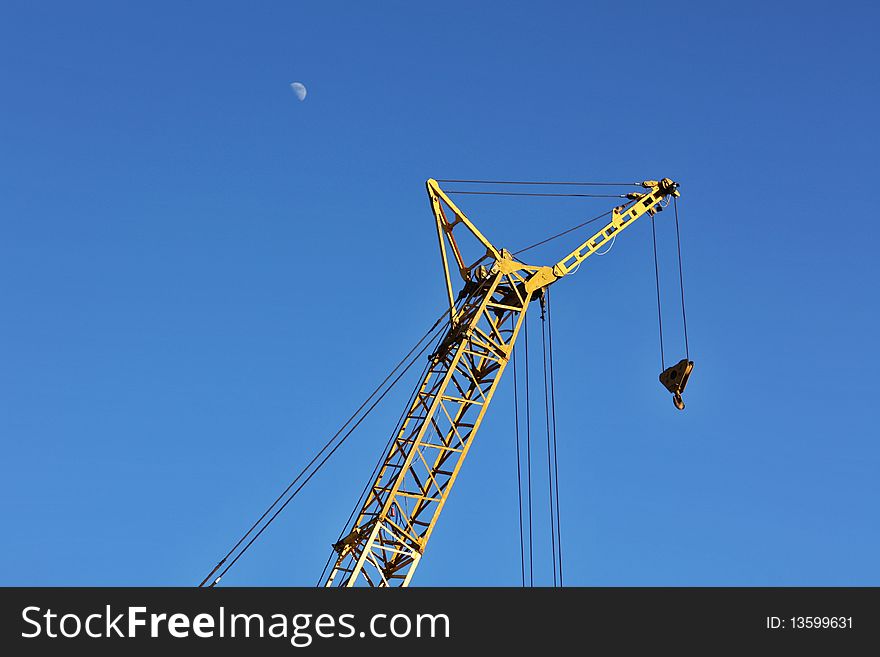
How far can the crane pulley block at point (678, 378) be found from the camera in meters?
45.8

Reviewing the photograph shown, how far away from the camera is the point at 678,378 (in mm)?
46281

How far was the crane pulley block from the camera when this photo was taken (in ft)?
150

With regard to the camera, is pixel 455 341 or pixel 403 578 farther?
pixel 455 341

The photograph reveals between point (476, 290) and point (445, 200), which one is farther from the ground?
point (445, 200)
